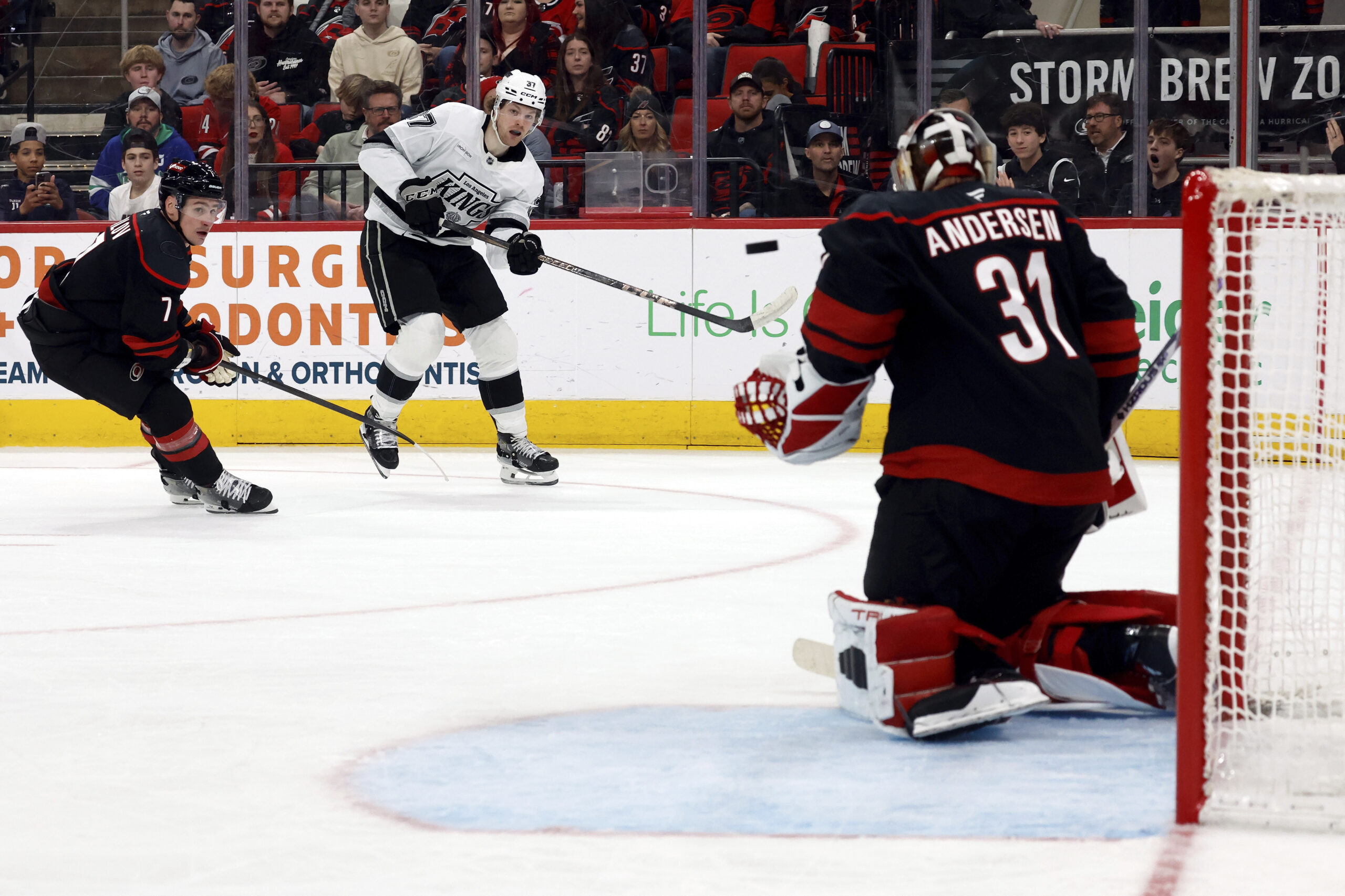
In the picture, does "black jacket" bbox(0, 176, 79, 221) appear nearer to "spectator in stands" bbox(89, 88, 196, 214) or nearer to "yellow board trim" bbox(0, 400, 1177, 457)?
"spectator in stands" bbox(89, 88, 196, 214)

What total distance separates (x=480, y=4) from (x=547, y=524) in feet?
11.4

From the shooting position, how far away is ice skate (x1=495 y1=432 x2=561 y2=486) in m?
5.33

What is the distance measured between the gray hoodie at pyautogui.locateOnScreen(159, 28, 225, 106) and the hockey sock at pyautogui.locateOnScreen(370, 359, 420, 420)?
255 cm

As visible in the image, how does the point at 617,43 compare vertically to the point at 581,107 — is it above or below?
above

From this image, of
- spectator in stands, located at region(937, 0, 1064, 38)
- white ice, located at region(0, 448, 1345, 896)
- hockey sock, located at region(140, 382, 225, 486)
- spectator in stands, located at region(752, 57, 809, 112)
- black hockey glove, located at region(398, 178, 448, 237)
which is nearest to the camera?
white ice, located at region(0, 448, 1345, 896)

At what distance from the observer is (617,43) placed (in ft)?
22.8

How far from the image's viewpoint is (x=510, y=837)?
1.47 metres

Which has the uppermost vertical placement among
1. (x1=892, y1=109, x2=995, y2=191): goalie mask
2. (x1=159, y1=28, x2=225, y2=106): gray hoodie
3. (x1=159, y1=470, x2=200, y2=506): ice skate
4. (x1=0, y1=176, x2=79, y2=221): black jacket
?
(x1=159, y1=28, x2=225, y2=106): gray hoodie

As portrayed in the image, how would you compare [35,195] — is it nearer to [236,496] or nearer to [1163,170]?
[236,496]

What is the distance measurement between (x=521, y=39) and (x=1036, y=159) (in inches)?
89.1

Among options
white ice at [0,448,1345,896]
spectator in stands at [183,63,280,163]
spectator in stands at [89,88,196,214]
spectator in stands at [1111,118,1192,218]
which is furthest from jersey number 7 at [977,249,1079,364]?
spectator in stands at [89,88,196,214]

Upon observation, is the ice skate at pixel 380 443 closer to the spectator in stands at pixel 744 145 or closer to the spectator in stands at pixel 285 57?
the spectator in stands at pixel 744 145

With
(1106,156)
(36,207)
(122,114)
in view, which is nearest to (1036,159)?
(1106,156)

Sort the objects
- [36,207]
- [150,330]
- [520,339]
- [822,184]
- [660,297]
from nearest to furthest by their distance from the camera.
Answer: [150,330] → [660,297] → [822,184] → [520,339] → [36,207]
